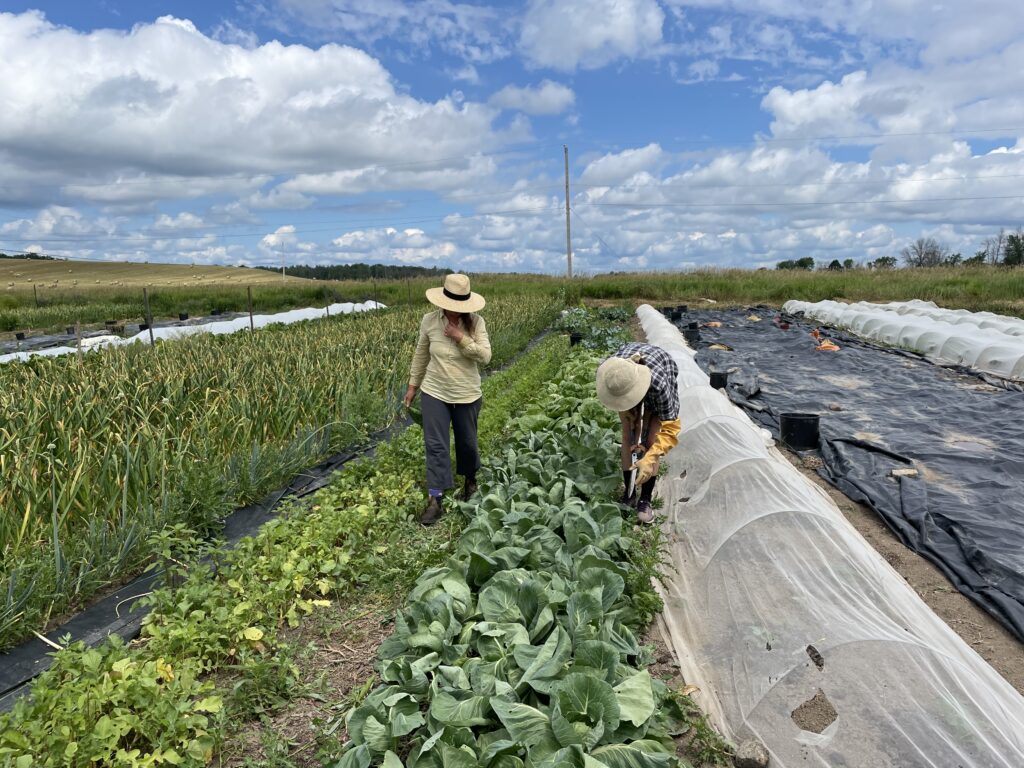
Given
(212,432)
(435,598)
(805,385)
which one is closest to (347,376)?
(212,432)

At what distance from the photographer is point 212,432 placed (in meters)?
4.77

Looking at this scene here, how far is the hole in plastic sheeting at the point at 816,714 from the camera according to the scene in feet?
6.98

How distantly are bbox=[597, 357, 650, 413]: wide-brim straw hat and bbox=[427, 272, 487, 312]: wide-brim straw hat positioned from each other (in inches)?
37.9

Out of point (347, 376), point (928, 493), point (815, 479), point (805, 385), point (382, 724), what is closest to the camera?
point (382, 724)

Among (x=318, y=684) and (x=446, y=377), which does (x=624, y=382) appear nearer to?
(x=446, y=377)

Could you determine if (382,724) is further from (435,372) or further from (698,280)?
(698,280)

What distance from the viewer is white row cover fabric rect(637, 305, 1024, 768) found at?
1.97 metres

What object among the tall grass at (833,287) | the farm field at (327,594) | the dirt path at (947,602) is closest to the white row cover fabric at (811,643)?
the farm field at (327,594)

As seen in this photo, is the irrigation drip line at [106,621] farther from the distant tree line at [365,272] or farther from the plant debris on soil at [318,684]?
the distant tree line at [365,272]

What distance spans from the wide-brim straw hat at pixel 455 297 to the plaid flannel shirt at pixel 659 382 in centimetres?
97

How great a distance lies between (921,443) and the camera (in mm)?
5938

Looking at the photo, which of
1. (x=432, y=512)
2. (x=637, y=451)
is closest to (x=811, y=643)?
(x=637, y=451)

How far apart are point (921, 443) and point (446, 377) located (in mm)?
4586

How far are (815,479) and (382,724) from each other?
14.9ft
